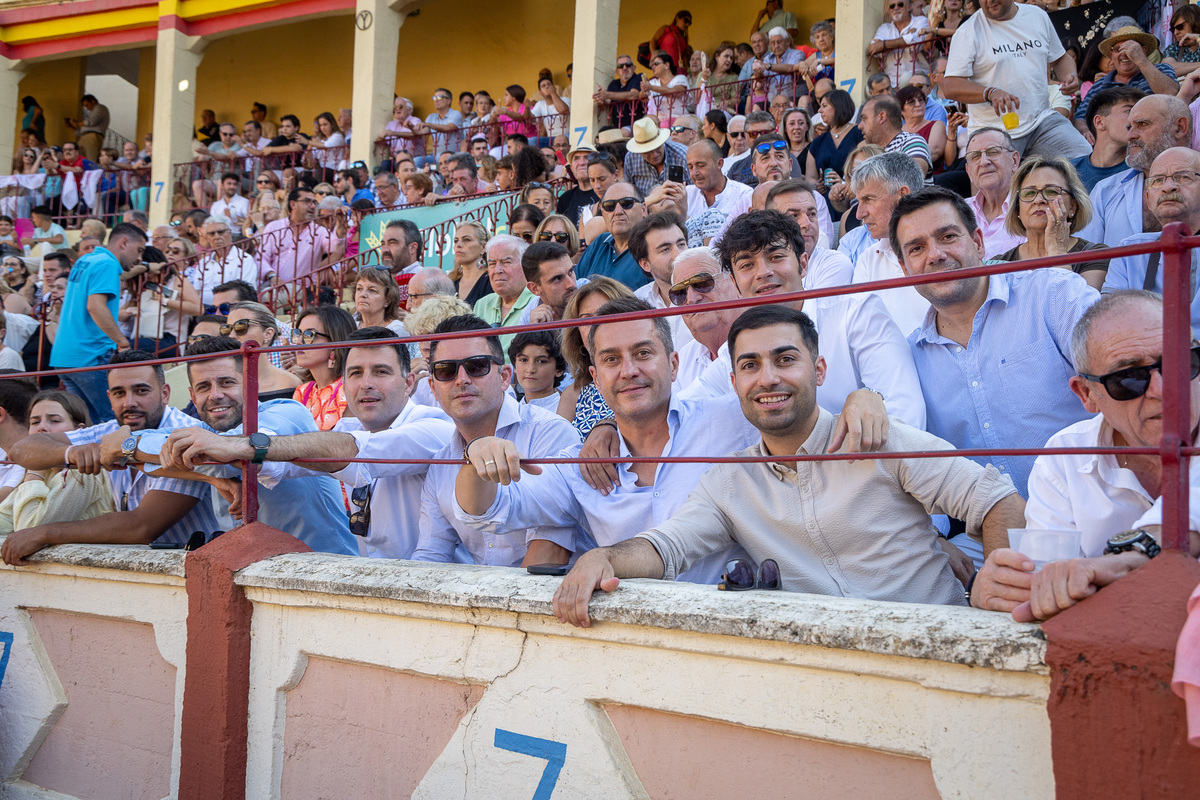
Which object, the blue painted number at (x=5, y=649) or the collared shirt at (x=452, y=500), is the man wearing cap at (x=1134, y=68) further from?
the blue painted number at (x=5, y=649)

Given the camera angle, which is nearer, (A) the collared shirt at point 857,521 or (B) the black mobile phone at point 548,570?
(A) the collared shirt at point 857,521

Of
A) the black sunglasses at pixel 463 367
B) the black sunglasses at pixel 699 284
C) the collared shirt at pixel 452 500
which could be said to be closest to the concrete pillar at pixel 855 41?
the black sunglasses at pixel 699 284

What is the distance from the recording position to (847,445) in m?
2.67

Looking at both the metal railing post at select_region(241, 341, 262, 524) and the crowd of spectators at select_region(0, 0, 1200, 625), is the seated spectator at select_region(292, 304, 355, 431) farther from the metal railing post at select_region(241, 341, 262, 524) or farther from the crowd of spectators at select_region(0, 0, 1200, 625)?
the metal railing post at select_region(241, 341, 262, 524)

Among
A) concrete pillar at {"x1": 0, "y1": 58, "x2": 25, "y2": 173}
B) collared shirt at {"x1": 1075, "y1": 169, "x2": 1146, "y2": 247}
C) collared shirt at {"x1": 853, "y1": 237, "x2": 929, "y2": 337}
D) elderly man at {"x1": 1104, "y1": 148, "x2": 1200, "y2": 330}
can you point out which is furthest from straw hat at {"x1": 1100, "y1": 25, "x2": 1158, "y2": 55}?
concrete pillar at {"x1": 0, "y1": 58, "x2": 25, "y2": 173}

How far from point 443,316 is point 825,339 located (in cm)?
231

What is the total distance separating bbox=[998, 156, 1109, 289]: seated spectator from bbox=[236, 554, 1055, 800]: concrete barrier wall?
2.34 meters

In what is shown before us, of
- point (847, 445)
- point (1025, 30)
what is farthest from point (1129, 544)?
point (1025, 30)

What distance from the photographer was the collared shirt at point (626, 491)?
3.13 meters

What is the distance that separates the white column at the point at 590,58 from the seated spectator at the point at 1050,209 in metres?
8.05

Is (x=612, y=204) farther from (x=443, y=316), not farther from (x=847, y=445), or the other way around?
(x=847, y=445)

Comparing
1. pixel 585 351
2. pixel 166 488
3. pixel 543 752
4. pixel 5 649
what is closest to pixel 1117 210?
pixel 585 351

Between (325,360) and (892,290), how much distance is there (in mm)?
2931

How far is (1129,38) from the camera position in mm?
6246
